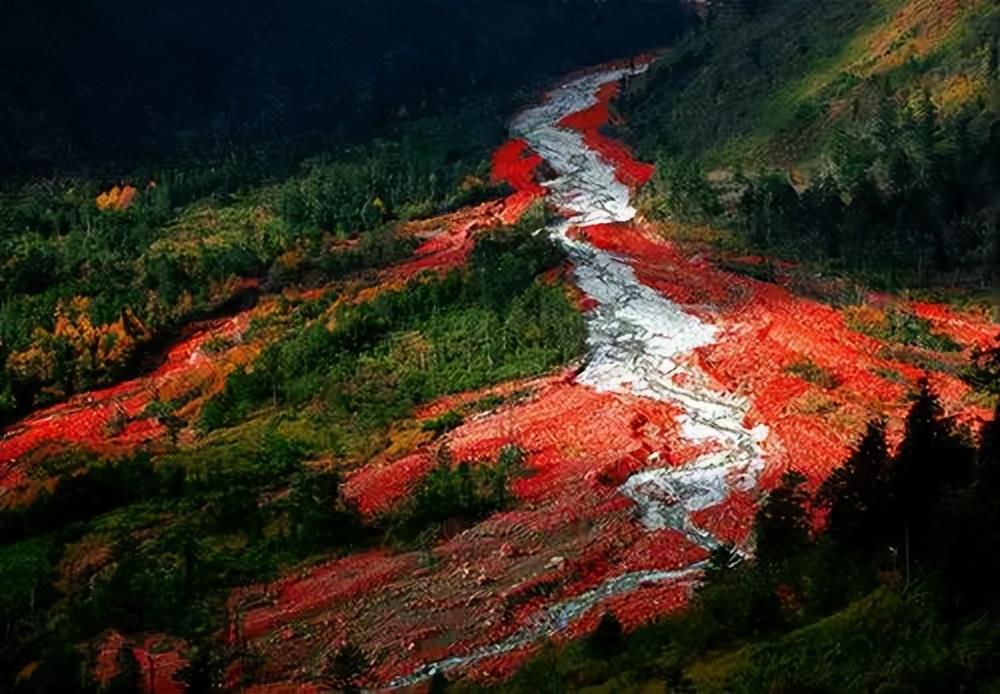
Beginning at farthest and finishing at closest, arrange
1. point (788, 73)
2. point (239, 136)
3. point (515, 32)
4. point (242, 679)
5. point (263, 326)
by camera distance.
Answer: point (515, 32) → point (239, 136) → point (788, 73) → point (263, 326) → point (242, 679)

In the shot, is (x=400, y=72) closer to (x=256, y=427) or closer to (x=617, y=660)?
(x=256, y=427)

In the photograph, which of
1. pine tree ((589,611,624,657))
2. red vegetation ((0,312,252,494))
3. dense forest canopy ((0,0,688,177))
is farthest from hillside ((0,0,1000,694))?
dense forest canopy ((0,0,688,177))

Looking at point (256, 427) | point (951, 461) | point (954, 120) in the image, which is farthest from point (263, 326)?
point (951, 461)

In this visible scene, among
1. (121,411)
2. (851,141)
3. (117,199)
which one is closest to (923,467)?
(121,411)

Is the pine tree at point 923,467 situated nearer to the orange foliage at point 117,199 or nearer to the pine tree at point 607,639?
the pine tree at point 607,639

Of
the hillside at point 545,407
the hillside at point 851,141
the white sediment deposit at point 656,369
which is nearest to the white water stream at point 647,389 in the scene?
the white sediment deposit at point 656,369

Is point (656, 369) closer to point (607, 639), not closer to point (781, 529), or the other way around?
point (781, 529)

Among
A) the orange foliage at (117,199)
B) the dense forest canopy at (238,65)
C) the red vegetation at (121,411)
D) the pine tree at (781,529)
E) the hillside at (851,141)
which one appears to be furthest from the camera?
the dense forest canopy at (238,65)

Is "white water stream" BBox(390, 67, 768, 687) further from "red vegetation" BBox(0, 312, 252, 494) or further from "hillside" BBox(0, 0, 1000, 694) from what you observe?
"red vegetation" BBox(0, 312, 252, 494)
